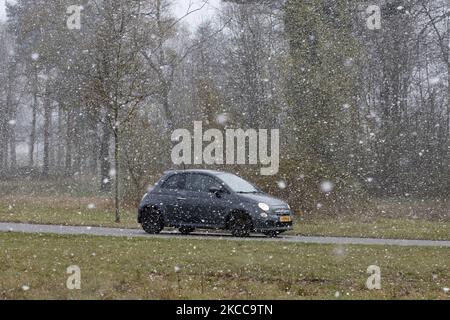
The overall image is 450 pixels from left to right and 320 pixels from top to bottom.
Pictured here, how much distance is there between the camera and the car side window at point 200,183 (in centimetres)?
1756

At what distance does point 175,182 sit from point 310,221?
224 inches

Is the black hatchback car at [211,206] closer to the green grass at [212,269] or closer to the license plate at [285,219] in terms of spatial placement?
the license plate at [285,219]

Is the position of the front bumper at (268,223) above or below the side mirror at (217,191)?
below

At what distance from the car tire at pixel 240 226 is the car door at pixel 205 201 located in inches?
10.3

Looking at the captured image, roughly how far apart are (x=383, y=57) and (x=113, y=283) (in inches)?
1104

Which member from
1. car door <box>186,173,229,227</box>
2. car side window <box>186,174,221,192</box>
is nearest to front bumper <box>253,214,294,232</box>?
car door <box>186,173,229,227</box>

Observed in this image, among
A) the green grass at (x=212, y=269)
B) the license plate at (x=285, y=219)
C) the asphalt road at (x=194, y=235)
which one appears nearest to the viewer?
the green grass at (x=212, y=269)

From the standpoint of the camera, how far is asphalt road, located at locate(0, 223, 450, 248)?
15.9 metres

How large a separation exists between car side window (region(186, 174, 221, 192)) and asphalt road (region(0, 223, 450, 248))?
1.20 meters
